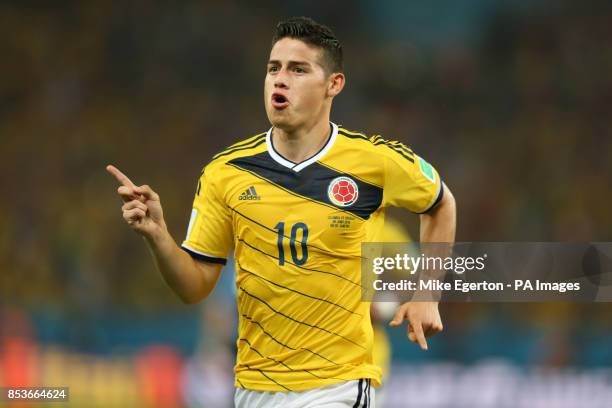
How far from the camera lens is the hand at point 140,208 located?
3.94 metres

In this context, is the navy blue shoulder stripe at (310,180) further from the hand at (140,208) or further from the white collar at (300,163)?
the hand at (140,208)

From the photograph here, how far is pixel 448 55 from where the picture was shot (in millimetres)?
13242

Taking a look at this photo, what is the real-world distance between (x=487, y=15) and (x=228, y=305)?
574 centimetres

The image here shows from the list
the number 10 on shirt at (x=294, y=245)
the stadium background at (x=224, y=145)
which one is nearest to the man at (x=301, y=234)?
the number 10 on shirt at (x=294, y=245)

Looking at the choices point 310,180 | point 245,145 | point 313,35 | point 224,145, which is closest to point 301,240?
point 310,180

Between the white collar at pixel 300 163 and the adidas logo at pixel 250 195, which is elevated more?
the white collar at pixel 300 163

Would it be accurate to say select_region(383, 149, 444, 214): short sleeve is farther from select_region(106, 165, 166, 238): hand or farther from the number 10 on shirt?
select_region(106, 165, 166, 238): hand

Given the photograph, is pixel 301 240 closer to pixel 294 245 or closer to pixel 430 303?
pixel 294 245

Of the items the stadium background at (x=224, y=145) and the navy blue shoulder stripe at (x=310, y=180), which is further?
the stadium background at (x=224, y=145)

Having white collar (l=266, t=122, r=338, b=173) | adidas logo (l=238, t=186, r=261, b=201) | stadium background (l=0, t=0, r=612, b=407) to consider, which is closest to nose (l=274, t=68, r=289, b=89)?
white collar (l=266, t=122, r=338, b=173)

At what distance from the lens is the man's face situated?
433 centimetres

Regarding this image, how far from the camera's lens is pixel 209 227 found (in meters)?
4.46

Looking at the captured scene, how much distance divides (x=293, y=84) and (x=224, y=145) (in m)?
8.36

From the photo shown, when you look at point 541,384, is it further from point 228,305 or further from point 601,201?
point 228,305
